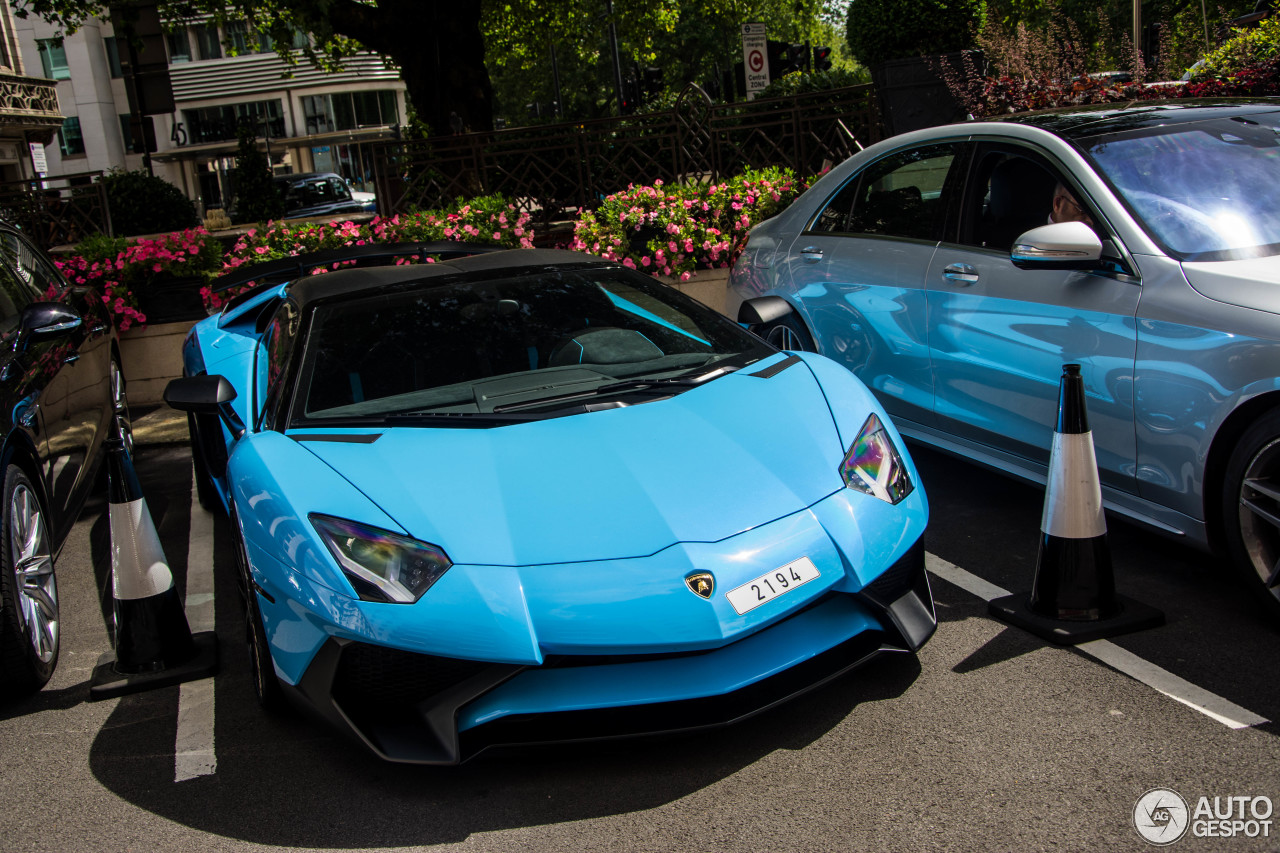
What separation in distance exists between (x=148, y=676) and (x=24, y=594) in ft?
1.66

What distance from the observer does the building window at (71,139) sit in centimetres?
4978

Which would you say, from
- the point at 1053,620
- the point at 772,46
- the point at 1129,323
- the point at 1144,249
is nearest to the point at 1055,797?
the point at 1053,620

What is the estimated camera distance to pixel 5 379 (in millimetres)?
4012

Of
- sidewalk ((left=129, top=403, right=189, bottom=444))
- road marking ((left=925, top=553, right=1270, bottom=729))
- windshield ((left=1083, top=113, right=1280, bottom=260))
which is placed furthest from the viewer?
sidewalk ((left=129, top=403, right=189, bottom=444))

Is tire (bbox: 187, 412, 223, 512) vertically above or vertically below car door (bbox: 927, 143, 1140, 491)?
below

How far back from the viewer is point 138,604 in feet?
12.3

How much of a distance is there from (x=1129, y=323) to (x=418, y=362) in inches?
93.0

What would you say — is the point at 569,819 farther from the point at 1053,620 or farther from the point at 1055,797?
the point at 1053,620

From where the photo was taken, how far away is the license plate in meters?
2.66

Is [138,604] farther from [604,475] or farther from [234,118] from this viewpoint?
[234,118]

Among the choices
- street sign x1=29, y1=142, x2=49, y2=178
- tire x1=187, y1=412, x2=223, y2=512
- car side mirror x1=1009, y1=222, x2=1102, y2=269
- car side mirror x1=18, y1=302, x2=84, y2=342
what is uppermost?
street sign x1=29, y1=142, x2=49, y2=178

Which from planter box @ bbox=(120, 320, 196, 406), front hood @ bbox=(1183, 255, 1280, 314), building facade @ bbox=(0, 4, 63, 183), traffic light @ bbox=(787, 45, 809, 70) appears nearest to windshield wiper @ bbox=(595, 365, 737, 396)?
front hood @ bbox=(1183, 255, 1280, 314)

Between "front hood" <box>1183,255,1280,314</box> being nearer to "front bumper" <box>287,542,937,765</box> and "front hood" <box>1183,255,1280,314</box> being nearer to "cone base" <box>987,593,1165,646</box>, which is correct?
"cone base" <box>987,593,1165,646</box>

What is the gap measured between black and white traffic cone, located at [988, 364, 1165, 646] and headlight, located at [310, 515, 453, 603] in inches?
74.8
